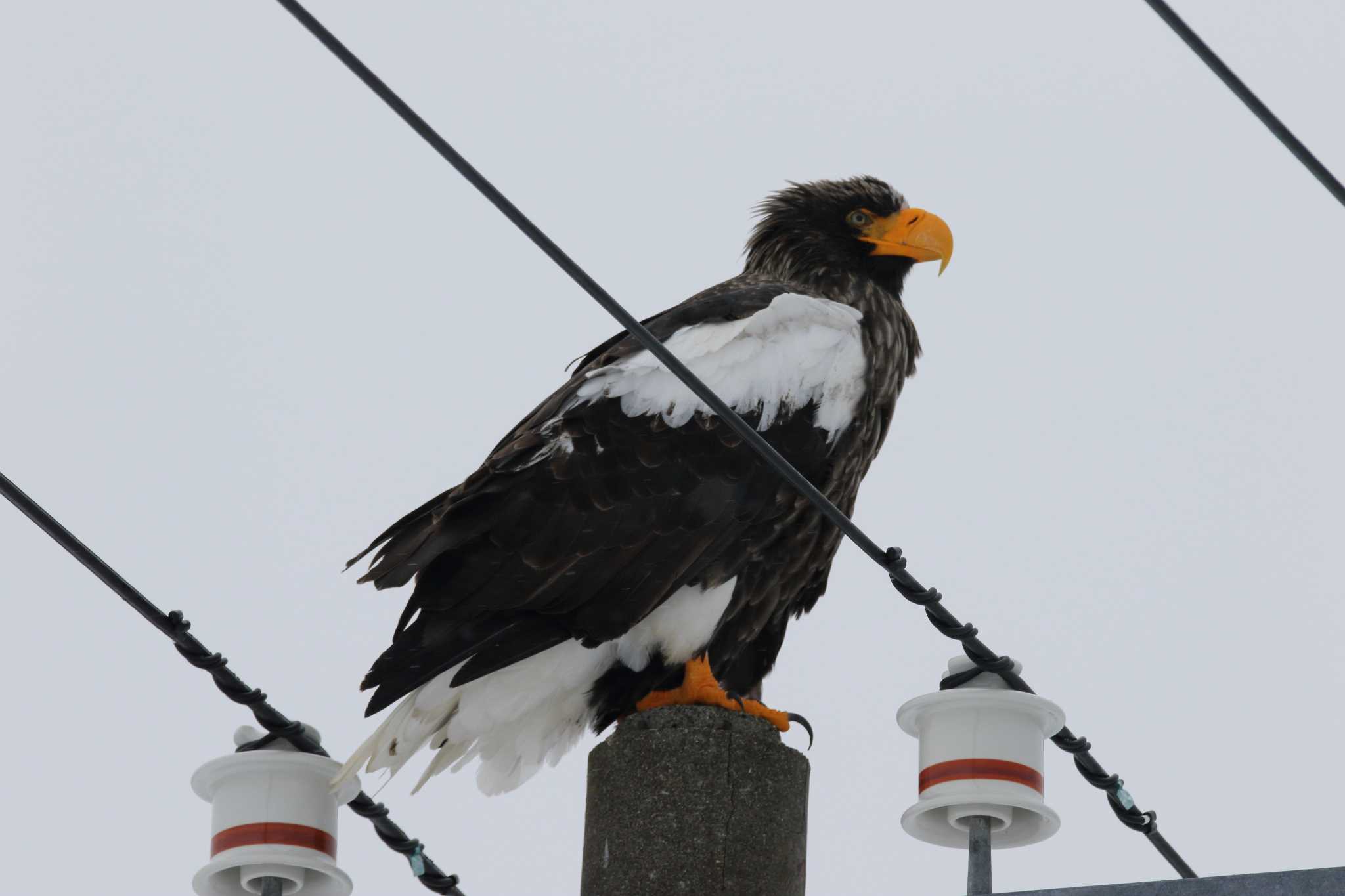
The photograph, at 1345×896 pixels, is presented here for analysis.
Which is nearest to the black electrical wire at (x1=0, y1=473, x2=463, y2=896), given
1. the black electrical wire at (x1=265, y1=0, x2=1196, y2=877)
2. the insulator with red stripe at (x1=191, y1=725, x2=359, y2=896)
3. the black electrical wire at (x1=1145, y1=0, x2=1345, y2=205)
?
the insulator with red stripe at (x1=191, y1=725, x2=359, y2=896)

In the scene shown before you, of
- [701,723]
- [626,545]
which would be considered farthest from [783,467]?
[626,545]

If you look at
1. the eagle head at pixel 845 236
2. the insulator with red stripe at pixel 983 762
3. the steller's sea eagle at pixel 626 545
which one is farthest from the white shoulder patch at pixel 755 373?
the insulator with red stripe at pixel 983 762

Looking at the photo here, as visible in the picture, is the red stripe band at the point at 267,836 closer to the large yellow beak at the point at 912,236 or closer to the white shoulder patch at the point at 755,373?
the white shoulder patch at the point at 755,373

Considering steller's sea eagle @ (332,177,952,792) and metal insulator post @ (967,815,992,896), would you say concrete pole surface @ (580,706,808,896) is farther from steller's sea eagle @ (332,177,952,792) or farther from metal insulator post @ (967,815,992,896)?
steller's sea eagle @ (332,177,952,792)

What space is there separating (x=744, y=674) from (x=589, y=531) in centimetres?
93

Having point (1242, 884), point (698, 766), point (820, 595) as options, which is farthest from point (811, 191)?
point (1242, 884)

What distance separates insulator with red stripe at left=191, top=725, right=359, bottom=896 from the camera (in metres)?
4.92

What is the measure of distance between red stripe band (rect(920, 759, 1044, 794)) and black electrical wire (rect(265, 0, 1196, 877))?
18cm

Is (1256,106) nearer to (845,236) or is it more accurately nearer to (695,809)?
(695,809)

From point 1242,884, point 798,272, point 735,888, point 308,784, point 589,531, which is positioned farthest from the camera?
point 798,272

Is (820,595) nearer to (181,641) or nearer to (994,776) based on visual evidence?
(994,776)

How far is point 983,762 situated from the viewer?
15.4ft

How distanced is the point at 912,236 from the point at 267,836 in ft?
11.8

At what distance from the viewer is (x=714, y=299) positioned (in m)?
6.65
